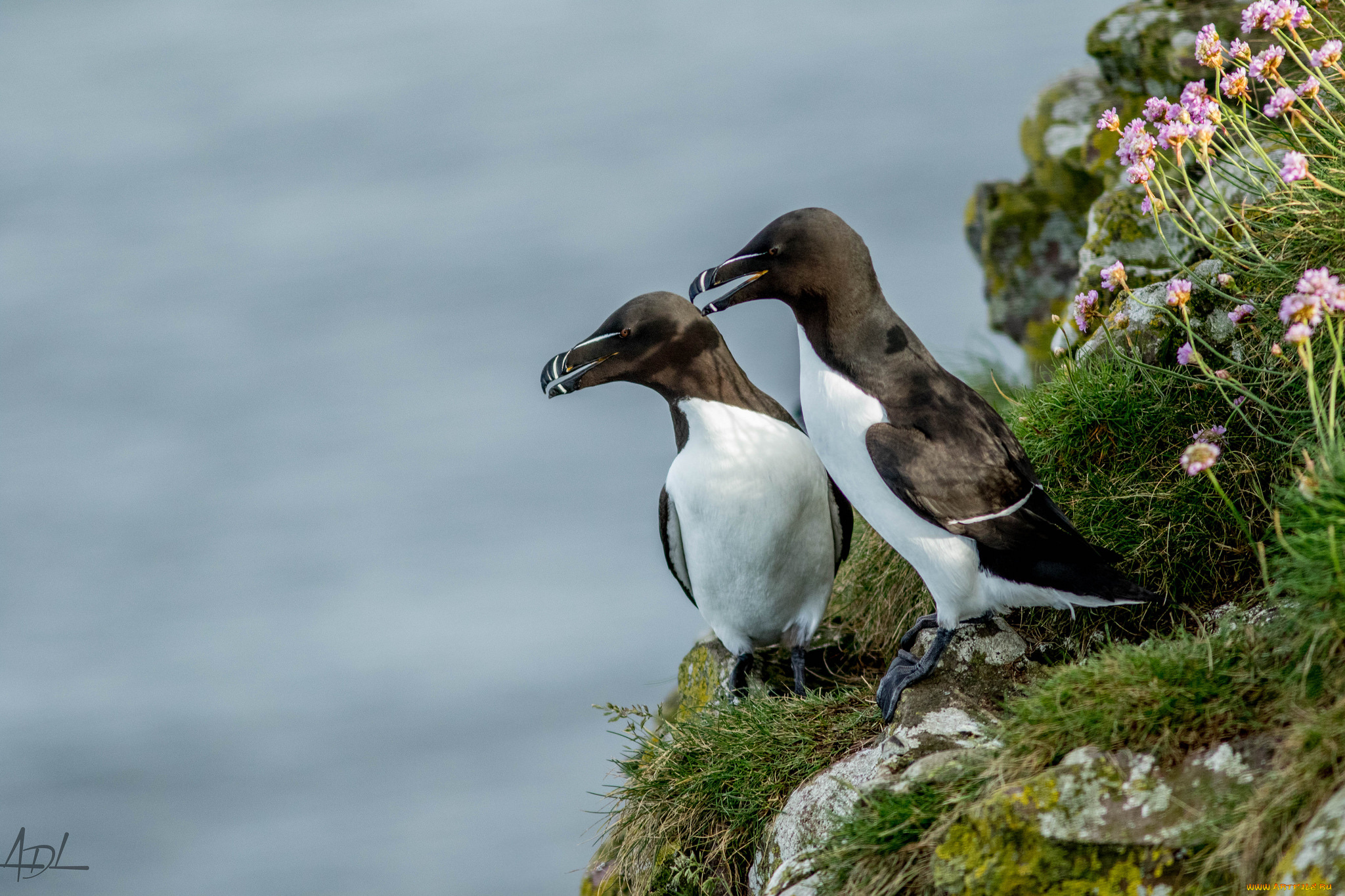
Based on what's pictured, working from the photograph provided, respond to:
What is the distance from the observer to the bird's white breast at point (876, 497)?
397cm

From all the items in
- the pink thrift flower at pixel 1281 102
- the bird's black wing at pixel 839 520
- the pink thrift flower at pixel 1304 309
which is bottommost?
the pink thrift flower at pixel 1304 309

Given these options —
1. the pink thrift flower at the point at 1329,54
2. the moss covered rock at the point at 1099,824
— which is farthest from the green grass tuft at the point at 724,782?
the pink thrift flower at the point at 1329,54

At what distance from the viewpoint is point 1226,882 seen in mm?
2705

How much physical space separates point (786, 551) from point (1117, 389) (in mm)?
1488

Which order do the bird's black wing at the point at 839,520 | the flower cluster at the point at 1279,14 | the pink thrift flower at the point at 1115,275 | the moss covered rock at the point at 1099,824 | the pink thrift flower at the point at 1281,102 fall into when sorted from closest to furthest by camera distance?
the moss covered rock at the point at 1099,824 < the pink thrift flower at the point at 1281,102 < the flower cluster at the point at 1279,14 < the pink thrift flower at the point at 1115,275 < the bird's black wing at the point at 839,520

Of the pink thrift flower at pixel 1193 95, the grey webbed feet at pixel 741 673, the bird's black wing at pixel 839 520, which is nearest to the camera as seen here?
the pink thrift flower at pixel 1193 95

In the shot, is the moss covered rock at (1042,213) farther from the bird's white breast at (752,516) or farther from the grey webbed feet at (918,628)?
the grey webbed feet at (918,628)

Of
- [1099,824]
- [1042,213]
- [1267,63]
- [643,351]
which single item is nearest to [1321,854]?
[1099,824]

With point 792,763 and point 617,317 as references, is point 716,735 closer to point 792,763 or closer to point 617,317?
point 792,763

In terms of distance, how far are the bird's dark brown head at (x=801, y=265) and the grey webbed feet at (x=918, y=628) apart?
50.2 inches

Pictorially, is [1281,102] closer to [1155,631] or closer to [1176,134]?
[1176,134]

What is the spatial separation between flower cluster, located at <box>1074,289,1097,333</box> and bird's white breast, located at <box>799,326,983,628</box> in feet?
3.55

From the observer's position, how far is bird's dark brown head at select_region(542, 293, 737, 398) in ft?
15.4

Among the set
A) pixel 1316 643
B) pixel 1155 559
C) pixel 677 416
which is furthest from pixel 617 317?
pixel 1316 643
